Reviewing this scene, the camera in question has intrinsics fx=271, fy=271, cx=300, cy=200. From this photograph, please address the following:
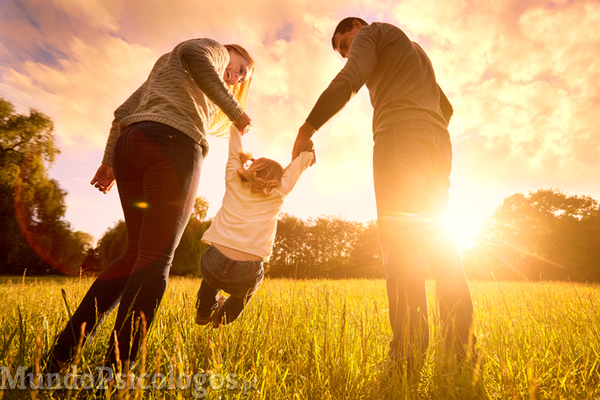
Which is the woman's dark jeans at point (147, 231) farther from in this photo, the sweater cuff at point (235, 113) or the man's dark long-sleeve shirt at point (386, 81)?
the man's dark long-sleeve shirt at point (386, 81)

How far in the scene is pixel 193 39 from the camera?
1.80m

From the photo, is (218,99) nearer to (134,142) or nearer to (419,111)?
(134,142)

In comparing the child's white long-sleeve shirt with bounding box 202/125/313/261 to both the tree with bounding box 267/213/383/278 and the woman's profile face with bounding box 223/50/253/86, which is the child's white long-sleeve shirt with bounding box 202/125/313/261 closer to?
the woman's profile face with bounding box 223/50/253/86

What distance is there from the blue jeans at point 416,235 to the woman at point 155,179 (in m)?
1.12

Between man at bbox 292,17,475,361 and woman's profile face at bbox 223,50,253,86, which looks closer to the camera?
man at bbox 292,17,475,361

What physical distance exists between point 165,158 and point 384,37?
1.83 meters

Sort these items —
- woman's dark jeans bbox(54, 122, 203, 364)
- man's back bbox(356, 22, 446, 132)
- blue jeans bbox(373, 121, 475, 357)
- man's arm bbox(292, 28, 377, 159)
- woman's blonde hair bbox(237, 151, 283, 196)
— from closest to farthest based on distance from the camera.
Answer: woman's dark jeans bbox(54, 122, 203, 364), blue jeans bbox(373, 121, 475, 357), man's arm bbox(292, 28, 377, 159), man's back bbox(356, 22, 446, 132), woman's blonde hair bbox(237, 151, 283, 196)

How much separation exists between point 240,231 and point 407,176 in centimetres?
128

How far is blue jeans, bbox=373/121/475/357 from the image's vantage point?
5.11ft

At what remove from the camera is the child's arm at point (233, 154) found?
229cm

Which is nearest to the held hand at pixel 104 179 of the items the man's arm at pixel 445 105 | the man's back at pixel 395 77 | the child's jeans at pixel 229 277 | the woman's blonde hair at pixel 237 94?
the woman's blonde hair at pixel 237 94

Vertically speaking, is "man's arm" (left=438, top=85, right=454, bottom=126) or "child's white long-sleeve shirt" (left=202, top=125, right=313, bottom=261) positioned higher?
"man's arm" (left=438, top=85, right=454, bottom=126)

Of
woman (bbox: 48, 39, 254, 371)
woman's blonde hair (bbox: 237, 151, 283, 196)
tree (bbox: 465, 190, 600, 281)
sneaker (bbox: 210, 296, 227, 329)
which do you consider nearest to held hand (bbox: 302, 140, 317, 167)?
woman's blonde hair (bbox: 237, 151, 283, 196)

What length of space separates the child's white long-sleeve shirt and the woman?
1.57 feet
